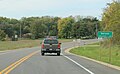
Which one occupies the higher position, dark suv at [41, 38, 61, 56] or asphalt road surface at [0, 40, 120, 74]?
dark suv at [41, 38, 61, 56]

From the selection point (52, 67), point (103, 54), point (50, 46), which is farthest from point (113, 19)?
point (52, 67)

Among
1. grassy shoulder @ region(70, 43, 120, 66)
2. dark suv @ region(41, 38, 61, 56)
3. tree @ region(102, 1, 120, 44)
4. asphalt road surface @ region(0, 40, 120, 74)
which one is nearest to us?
asphalt road surface @ region(0, 40, 120, 74)

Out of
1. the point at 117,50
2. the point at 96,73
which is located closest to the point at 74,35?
the point at 117,50

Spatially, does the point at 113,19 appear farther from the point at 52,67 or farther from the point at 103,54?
the point at 52,67

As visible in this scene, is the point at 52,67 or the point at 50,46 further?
the point at 50,46

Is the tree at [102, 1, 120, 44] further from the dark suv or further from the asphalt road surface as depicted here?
the asphalt road surface

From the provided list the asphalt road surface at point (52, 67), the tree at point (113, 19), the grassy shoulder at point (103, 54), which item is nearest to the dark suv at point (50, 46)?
the grassy shoulder at point (103, 54)

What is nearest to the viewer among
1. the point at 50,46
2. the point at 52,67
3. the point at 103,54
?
the point at 52,67

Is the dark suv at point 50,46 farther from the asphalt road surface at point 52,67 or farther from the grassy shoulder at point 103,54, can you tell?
the asphalt road surface at point 52,67

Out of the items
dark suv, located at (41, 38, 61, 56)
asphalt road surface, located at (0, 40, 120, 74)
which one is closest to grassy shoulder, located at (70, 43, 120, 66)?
asphalt road surface, located at (0, 40, 120, 74)

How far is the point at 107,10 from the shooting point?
51906 mm

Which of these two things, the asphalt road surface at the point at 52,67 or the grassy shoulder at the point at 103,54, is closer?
the asphalt road surface at the point at 52,67

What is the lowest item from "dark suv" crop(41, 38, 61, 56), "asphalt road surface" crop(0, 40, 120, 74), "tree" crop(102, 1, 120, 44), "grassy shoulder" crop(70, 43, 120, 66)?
"grassy shoulder" crop(70, 43, 120, 66)

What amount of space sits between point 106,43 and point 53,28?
14324 cm
